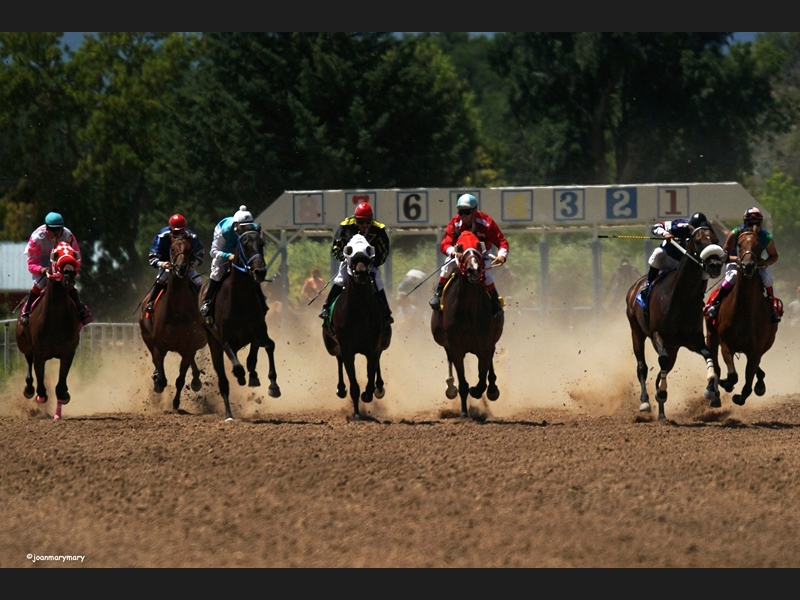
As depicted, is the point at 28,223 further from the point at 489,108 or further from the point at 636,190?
the point at 489,108

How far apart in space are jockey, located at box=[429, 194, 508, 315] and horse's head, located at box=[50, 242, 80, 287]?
3813mm

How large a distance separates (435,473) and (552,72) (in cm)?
3533

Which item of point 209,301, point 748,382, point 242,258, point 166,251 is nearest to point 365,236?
point 242,258

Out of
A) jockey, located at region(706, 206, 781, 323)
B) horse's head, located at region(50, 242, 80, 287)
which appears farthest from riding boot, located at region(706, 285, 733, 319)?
horse's head, located at region(50, 242, 80, 287)

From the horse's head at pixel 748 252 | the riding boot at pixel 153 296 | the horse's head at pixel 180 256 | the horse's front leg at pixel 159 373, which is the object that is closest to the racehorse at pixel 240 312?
the horse's head at pixel 180 256

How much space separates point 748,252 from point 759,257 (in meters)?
0.37

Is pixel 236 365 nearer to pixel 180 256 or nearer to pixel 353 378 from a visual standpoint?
pixel 353 378

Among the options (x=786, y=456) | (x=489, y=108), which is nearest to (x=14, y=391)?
(x=786, y=456)

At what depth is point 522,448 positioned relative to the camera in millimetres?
11422

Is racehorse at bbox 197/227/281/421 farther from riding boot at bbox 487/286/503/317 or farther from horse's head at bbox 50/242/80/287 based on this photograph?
riding boot at bbox 487/286/503/317

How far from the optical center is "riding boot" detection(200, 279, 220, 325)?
14.2m

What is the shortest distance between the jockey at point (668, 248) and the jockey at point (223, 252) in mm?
4026

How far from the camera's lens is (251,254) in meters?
13.7

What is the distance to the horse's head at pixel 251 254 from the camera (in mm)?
13523
